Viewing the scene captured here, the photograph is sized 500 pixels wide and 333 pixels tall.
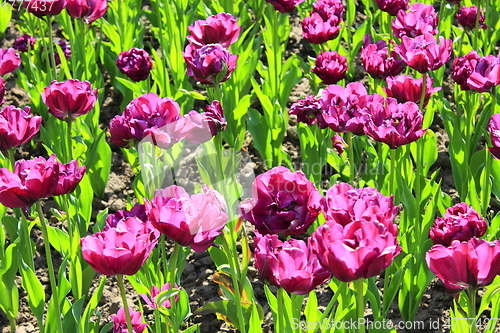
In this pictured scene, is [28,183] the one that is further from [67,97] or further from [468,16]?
[468,16]

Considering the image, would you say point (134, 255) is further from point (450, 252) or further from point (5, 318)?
point (5, 318)

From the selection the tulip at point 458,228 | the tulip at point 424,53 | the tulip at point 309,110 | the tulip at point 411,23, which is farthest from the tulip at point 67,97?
the tulip at point 411,23

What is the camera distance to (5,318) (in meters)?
2.55

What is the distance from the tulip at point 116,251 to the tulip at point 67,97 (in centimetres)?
90

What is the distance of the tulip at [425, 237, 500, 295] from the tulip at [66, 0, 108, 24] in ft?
6.60

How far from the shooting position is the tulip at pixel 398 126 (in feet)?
6.34

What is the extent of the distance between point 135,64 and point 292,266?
162 cm

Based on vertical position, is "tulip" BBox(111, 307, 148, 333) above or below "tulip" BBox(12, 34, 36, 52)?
below

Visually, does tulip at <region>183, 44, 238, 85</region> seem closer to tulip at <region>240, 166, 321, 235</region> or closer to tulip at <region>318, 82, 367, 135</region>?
tulip at <region>318, 82, 367, 135</region>

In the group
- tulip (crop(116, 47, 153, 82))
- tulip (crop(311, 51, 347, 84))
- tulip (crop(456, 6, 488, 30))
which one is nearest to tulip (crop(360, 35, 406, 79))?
tulip (crop(311, 51, 347, 84))

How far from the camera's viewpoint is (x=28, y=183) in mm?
1654

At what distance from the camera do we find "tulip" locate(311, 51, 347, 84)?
8.36 ft

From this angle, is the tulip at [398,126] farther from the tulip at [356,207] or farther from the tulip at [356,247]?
the tulip at [356,247]

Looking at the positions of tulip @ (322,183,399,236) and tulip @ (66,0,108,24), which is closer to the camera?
tulip @ (322,183,399,236)
